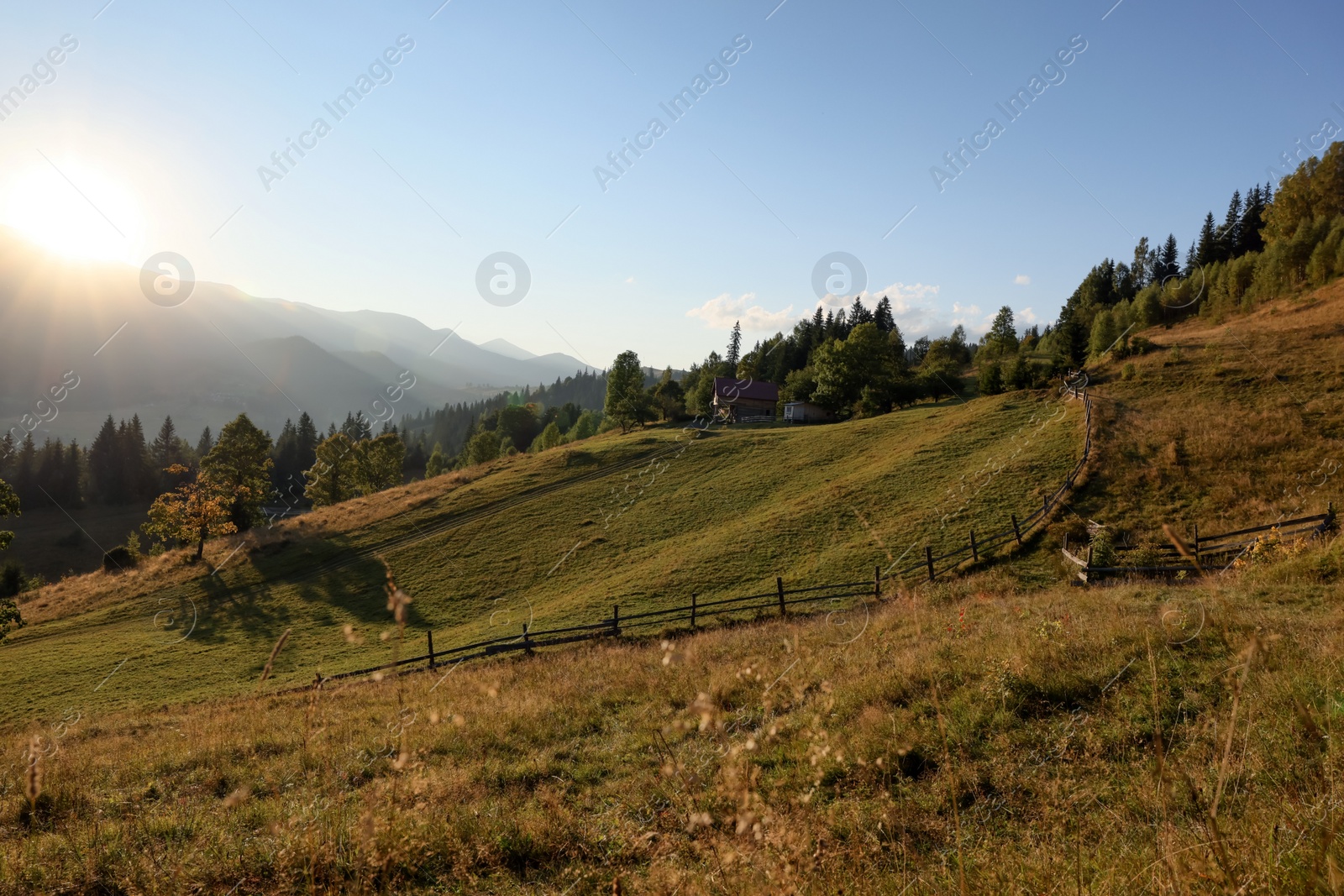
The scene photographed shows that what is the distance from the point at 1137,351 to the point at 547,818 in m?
63.7

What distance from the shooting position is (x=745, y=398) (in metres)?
88.1

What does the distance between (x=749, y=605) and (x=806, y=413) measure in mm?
55455

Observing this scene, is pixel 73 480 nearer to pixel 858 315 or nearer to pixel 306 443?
pixel 306 443

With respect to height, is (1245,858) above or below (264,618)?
above

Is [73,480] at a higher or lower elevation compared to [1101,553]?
higher

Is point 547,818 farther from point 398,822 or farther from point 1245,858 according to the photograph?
point 1245,858

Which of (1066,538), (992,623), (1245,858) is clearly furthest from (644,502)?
(1245,858)

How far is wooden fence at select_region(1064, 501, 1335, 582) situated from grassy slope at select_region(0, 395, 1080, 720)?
7356 millimetres

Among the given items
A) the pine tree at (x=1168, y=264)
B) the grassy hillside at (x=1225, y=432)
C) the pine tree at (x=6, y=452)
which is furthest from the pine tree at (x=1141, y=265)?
the pine tree at (x=6, y=452)

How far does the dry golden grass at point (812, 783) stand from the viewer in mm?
3441

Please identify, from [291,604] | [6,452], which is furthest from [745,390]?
[6,452]

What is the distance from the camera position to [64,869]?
5270 millimetres

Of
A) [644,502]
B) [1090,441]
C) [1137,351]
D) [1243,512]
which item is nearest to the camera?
[1243,512]

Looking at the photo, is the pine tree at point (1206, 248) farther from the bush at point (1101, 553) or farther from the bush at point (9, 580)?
the bush at point (9, 580)
